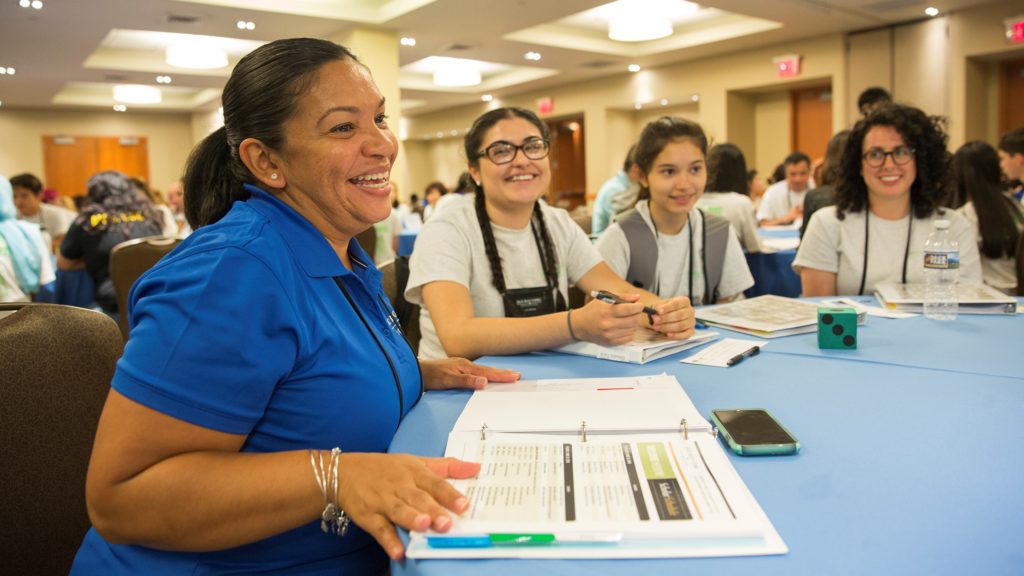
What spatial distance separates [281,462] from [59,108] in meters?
15.8

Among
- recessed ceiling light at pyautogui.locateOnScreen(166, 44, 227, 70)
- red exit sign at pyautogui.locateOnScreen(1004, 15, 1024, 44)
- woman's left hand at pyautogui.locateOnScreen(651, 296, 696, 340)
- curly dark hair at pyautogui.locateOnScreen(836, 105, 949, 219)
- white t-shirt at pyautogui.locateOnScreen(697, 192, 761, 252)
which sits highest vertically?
recessed ceiling light at pyautogui.locateOnScreen(166, 44, 227, 70)

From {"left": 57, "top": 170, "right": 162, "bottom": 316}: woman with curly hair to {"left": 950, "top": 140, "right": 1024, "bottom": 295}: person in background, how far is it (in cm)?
485

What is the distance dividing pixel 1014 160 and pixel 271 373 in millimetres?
5258

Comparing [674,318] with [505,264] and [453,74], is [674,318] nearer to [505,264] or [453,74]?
[505,264]

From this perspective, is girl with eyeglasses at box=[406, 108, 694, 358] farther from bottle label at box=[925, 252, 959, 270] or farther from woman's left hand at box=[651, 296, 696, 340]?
bottle label at box=[925, 252, 959, 270]

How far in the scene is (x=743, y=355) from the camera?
1.66 m

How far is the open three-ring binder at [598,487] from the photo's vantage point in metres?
0.79

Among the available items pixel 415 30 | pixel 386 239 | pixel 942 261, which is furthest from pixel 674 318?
pixel 415 30

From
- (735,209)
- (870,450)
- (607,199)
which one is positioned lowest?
(870,450)

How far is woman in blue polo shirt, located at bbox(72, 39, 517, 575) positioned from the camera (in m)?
0.91

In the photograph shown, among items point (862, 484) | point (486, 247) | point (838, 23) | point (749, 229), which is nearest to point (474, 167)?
point (486, 247)

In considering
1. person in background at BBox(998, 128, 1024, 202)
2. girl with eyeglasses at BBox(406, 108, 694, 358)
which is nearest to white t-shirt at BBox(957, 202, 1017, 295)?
person in background at BBox(998, 128, 1024, 202)

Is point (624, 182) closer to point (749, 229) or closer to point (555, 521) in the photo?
point (749, 229)

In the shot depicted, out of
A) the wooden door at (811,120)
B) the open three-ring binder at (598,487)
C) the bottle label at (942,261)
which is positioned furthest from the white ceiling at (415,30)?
the open three-ring binder at (598,487)
